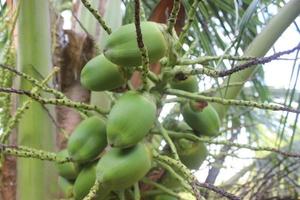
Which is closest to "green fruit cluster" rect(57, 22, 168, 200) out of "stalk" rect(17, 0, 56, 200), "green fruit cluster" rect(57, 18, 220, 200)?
"green fruit cluster" rect(57, 18, 220, 200)

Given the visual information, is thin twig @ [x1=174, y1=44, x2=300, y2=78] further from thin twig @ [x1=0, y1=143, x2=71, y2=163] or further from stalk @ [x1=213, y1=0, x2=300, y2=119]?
stalk @ [x1=213, y1=0, x2=300, y2=119]

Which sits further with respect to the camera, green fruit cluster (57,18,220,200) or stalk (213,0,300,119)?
stalk (213,0,300,119)

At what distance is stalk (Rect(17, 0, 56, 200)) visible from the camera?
3.48 feet

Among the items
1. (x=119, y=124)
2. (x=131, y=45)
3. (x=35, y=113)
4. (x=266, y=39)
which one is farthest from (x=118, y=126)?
(x=266, y=39)

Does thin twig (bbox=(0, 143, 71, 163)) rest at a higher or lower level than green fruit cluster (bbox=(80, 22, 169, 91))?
lower

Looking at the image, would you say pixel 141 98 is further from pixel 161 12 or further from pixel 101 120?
pixel 161 12

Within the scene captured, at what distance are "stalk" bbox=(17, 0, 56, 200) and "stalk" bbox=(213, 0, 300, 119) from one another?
372 mm

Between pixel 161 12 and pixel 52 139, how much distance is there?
1.13ft

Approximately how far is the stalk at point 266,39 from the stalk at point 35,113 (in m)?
0.37

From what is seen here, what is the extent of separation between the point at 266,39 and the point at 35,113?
0.53 m

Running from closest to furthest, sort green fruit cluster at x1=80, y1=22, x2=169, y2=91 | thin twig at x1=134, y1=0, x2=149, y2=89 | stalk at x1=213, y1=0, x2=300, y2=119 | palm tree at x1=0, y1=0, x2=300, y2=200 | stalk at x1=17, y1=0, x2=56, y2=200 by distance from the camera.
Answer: thin twig at x1=134, y1=0, x2=149, y2=89
green fruit cluster at x1=80, y1=22, x2=169, y2=91
palm tree at x1=0, y1=0, x2=300, y2=200
stalk at x1=17, y1=0, x2=56, y2=200
stalk at x1=213, y1=0, x2=300, y2=119

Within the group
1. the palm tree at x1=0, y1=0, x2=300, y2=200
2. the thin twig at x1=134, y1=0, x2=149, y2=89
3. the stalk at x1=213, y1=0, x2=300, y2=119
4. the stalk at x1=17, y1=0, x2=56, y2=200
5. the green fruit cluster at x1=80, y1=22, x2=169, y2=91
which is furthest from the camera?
the stalk at x1=213, y1=0, x2=300, y2=119

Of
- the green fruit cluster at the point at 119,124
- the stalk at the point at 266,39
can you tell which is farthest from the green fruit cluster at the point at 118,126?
the stalk at the point at 266,39

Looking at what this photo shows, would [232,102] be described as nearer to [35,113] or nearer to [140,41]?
[140,41]
